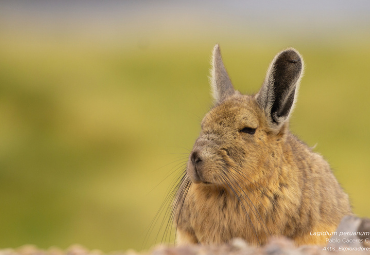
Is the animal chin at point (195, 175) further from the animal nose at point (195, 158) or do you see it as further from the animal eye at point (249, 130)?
the animal eye at point (249, 130)

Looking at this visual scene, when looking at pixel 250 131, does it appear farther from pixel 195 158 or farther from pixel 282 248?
pixel 282 248

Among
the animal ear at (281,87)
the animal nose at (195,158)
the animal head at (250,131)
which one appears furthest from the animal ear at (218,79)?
the animal nose at (195,158)

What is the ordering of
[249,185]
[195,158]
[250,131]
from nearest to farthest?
[195,158]
[249,185]
[250,131]

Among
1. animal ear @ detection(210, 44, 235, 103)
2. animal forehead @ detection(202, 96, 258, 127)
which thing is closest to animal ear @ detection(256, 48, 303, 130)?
animal forehead @ detection(202, 96, 258, 127)

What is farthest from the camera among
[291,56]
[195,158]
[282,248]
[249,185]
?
[291,56]

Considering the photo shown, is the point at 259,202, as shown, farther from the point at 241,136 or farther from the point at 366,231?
the point at 366,231

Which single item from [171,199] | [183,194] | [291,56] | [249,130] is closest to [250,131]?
[249,130]
